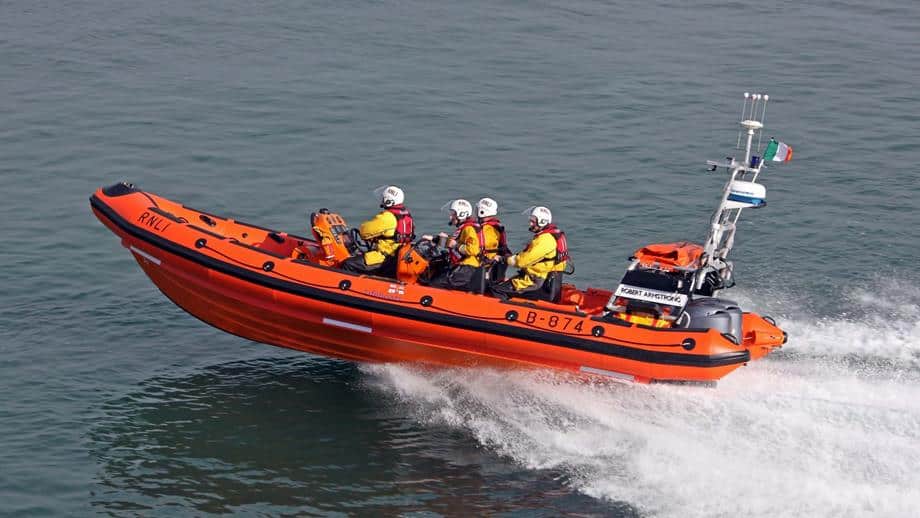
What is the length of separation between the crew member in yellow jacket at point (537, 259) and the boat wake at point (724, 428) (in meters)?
0.85

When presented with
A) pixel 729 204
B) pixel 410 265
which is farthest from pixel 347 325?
pixel 729 204

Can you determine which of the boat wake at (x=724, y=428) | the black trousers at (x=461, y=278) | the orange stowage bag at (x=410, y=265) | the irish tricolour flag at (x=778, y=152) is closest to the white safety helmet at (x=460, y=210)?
the black trousers at (x=461, y=278)

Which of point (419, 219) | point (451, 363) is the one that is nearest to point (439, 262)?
point (451, 363)

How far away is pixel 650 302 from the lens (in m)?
11.7

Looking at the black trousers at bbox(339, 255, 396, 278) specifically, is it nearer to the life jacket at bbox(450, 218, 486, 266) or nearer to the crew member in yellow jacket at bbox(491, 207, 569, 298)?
the life jacket at bbox(450, 218, 486, 266)

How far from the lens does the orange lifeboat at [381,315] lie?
11328 mm

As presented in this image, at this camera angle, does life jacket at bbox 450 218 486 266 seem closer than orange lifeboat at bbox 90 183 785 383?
No

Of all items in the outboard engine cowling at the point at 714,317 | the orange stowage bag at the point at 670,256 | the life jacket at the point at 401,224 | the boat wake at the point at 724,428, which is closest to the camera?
the boat wake at the point at 724,428

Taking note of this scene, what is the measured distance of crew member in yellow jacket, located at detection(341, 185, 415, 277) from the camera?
1234 centimetres

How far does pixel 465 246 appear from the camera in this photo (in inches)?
476

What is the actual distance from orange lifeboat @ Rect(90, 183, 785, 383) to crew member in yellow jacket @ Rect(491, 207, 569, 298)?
297 millimetres

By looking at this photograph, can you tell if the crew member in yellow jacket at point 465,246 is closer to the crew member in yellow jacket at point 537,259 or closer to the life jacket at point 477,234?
the life jacket at point 477,234

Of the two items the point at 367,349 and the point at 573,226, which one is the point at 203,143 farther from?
the point at 367,349

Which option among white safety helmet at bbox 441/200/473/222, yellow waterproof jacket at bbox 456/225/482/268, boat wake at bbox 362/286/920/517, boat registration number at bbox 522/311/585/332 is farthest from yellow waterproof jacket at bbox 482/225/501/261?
boat wake at bbox 362/286/920/517
